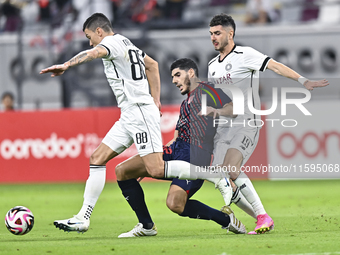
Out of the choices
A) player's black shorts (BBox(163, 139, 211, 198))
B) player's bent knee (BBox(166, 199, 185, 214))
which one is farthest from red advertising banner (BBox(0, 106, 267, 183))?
player's bent knee (BBox(166, 199, 185, 214))

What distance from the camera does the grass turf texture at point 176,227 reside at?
527 cm

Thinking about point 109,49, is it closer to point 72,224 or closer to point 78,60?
point 78,60

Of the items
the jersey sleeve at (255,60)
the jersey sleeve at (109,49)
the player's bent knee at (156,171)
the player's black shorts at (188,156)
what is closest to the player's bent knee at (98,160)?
the player's bent knee at (156,171)

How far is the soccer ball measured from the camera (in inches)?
239

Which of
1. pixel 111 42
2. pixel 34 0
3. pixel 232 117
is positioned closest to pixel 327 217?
pixel 232 117

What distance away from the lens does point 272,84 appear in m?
15.2

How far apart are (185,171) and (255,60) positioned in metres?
1.49

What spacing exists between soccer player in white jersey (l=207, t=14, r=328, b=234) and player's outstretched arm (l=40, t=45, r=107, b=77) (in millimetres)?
1440

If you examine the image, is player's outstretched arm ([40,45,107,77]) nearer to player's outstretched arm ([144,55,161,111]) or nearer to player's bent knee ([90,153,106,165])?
player's outstretched arm ([144,55,161,111])

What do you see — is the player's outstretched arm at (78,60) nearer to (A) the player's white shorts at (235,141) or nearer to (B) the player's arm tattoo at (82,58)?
(B) the player's arm tattoo at (82,58)

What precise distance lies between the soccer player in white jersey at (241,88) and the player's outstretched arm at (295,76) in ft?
0.04

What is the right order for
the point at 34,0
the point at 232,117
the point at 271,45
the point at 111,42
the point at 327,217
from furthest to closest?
1. the point at 34,0
2. the point at 271,45
3. the point at 327,217
4. the point at 232,117
5. the point at 111,42

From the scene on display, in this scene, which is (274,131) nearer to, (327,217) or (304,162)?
(304,162)

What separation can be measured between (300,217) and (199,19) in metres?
10.1
